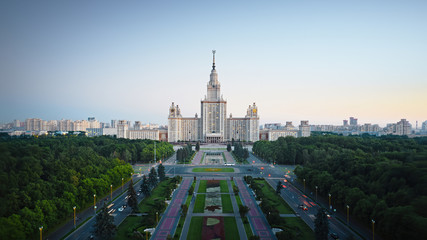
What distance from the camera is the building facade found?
123 metres

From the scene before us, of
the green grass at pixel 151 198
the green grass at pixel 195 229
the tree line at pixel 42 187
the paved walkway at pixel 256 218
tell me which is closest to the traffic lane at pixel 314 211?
the paved walkway at pixel 256 218

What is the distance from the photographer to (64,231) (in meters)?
27.9

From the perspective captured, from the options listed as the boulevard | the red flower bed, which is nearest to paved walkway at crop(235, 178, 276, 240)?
the boulevard

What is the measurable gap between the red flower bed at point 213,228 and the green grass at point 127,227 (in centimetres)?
746

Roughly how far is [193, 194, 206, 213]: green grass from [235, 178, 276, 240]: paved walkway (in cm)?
589

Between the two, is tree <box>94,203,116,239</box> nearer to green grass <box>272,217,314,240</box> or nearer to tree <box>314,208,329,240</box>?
green grass <box>272,217,314,240</box>

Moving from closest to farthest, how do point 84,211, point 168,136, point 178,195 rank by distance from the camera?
point 84,211, point 178,195, point 168,136

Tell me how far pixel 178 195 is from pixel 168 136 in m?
83.8

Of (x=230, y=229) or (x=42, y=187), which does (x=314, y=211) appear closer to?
(x=230, y=229)

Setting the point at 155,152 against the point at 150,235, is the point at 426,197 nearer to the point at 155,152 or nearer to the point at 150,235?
the point at 150,235

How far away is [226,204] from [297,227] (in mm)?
11078

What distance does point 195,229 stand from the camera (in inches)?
1127

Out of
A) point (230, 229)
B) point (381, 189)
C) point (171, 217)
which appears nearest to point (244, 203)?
point (230, 229)

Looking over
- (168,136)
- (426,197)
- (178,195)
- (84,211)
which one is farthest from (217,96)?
(426,197)
